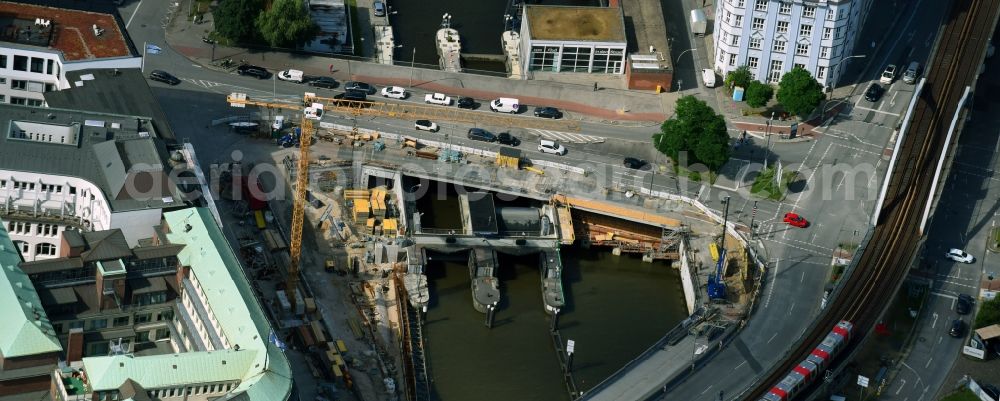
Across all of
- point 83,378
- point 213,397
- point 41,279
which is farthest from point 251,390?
point 41,279

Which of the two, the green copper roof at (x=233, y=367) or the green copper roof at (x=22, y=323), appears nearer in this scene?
the green copper roof at (x=233, y=367)

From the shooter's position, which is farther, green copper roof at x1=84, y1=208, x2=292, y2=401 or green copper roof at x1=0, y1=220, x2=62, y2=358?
green copper roof at x1=0, y1=220, x2=62, y2=358

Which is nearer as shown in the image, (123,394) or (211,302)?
(123,394)

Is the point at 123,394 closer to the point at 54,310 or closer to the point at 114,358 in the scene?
the point at 114,358

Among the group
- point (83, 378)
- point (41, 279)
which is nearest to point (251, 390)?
point (83, 378)

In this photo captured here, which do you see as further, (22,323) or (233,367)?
(22,323)

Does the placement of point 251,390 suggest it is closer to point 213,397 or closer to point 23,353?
point 213,397

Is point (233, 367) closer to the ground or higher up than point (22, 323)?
closer to the ground
